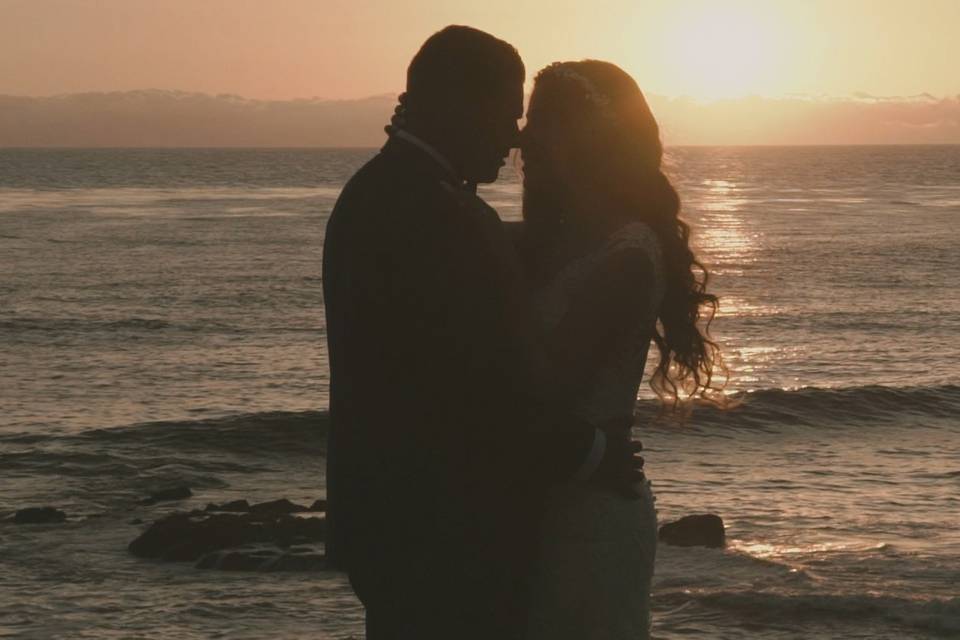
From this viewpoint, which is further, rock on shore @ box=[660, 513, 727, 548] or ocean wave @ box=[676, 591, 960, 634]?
rock on shore @ box=[660, 513, 727, 548]

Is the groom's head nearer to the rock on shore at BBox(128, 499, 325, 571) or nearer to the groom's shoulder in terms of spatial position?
the groom's shoulder

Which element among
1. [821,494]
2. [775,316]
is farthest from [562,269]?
[775,316]

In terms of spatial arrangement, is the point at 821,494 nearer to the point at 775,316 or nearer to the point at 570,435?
the point at 570,435

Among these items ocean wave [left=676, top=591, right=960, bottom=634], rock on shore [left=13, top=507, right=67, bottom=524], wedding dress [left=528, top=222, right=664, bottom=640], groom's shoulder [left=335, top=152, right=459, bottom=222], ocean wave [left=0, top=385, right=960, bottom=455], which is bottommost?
ocean wave [left=0, top=385, right=960, bottom=455]

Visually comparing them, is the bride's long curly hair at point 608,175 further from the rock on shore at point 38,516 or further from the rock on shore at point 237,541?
the rock on shore at point 38,516

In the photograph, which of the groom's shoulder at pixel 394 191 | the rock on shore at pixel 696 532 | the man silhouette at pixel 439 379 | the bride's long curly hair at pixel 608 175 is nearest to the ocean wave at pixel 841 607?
the rock on shore at pixel 696 532

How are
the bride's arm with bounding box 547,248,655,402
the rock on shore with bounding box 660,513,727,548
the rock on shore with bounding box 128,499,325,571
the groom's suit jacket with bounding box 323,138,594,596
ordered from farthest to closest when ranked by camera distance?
the rock on shore with bounding box 660,513,727,548 < the rock on shore with bounding box 128,499,325,571 < the bride's arm with bounding box 547,248,655,402 < the groom's suit jacket with bounding box 323,138,594,596

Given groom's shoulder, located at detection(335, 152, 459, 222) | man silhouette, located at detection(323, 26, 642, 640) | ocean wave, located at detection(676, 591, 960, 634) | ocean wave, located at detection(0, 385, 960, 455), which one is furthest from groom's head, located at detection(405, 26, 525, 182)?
ocean wave, located at detection(0, 385, 960, 455)

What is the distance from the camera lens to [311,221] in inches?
2724

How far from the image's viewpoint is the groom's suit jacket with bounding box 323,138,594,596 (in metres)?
2.79

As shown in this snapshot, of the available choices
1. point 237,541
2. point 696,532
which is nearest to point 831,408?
point 696,532

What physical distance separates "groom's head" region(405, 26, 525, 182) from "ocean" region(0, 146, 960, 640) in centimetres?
61

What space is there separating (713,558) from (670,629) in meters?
2.18

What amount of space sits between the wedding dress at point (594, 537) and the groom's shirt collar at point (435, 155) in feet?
1.55
